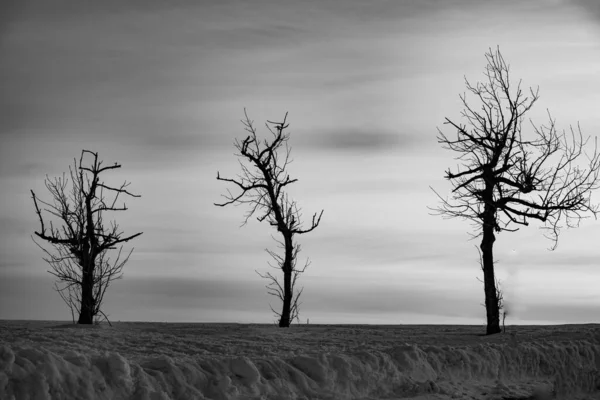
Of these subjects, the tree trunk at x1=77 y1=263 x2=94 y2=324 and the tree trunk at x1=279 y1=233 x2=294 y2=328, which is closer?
the tree trunk at x1=77 y1=263 x2=94 y2=324

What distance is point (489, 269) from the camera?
773 inches

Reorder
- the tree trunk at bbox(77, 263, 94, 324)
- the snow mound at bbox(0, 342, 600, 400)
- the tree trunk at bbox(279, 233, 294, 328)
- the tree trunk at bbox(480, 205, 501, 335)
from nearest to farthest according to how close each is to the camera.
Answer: the snow mound at bbox(0, 342, 600, 400) < the tree trunk at bbox(480, 205, 501, 335) < the tree trunk at bbox(77, 263, 94, 324) < the tree trunk at bbox(279, 233, 294, 328)

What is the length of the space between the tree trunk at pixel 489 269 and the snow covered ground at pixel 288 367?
286 centimetres

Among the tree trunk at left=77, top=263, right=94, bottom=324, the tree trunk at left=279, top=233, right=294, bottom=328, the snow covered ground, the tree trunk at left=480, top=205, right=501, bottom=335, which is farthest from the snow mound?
the tree trunk at left=77, top=263, right=94, bottom=324

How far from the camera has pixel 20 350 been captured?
8.32 metres

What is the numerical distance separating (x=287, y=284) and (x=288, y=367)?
12.4 m

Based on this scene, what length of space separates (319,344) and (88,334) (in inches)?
167

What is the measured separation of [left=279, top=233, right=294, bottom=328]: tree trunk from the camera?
73.6 feet

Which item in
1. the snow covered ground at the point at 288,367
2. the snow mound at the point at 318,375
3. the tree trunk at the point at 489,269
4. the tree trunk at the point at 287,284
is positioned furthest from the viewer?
the tree trunk at the point at 287,284

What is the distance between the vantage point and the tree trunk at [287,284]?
22438mm

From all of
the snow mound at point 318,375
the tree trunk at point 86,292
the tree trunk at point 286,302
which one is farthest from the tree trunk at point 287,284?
the snow mound at point 318,375

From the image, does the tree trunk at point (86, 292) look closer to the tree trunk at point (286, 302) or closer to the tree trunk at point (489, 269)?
the tree trunk at point (286, 302)

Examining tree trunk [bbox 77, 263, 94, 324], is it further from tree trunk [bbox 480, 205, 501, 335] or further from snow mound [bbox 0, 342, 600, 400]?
snow mound [bbox 0, 342, 600, 400]

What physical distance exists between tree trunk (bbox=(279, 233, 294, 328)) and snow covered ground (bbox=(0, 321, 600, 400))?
578 centimetres
